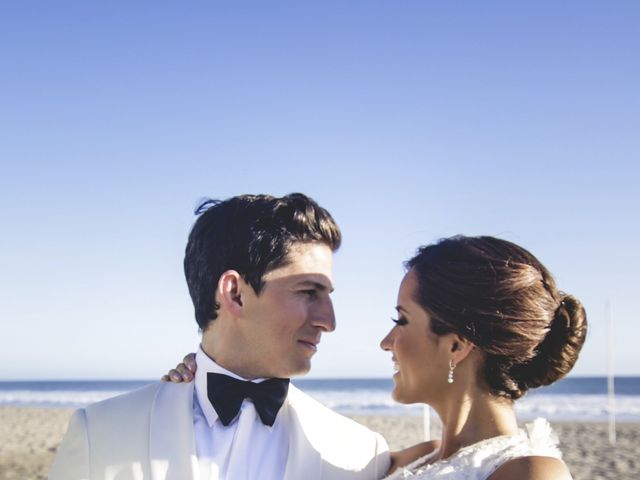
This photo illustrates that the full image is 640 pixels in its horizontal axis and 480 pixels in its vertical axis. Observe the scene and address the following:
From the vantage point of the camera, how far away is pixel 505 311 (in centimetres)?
284

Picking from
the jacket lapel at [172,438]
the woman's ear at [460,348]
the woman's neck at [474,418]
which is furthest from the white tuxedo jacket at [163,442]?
the woman's ear at [460,348]

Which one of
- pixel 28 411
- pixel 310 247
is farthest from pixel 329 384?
pixel 310 247

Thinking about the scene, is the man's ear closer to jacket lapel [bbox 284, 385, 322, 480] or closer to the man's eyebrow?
the man's eyebrow

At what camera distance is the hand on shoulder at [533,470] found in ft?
7.95

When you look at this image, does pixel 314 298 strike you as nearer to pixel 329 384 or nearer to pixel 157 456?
pixel 157 456

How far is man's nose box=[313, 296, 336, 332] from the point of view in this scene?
3084 millimetres

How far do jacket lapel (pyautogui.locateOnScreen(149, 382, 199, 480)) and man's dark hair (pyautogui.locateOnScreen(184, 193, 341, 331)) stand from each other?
43cm

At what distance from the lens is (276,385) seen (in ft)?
9.89

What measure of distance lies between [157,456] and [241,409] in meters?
0.37

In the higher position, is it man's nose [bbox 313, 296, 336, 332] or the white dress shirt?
man's nose [bbox 313, 296, 336, 332]

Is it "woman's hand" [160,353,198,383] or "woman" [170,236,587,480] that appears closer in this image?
"woman" [170,236,587,480]

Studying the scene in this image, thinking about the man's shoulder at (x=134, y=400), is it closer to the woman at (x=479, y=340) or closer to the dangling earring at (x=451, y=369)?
the woman at (x=479, y=340)

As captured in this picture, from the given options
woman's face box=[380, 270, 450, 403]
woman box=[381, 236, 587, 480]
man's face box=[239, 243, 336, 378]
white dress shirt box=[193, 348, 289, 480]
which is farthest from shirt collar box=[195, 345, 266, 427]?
woman box=[381, 236, 587, 480]

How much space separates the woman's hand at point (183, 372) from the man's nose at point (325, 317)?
1.67 feet
